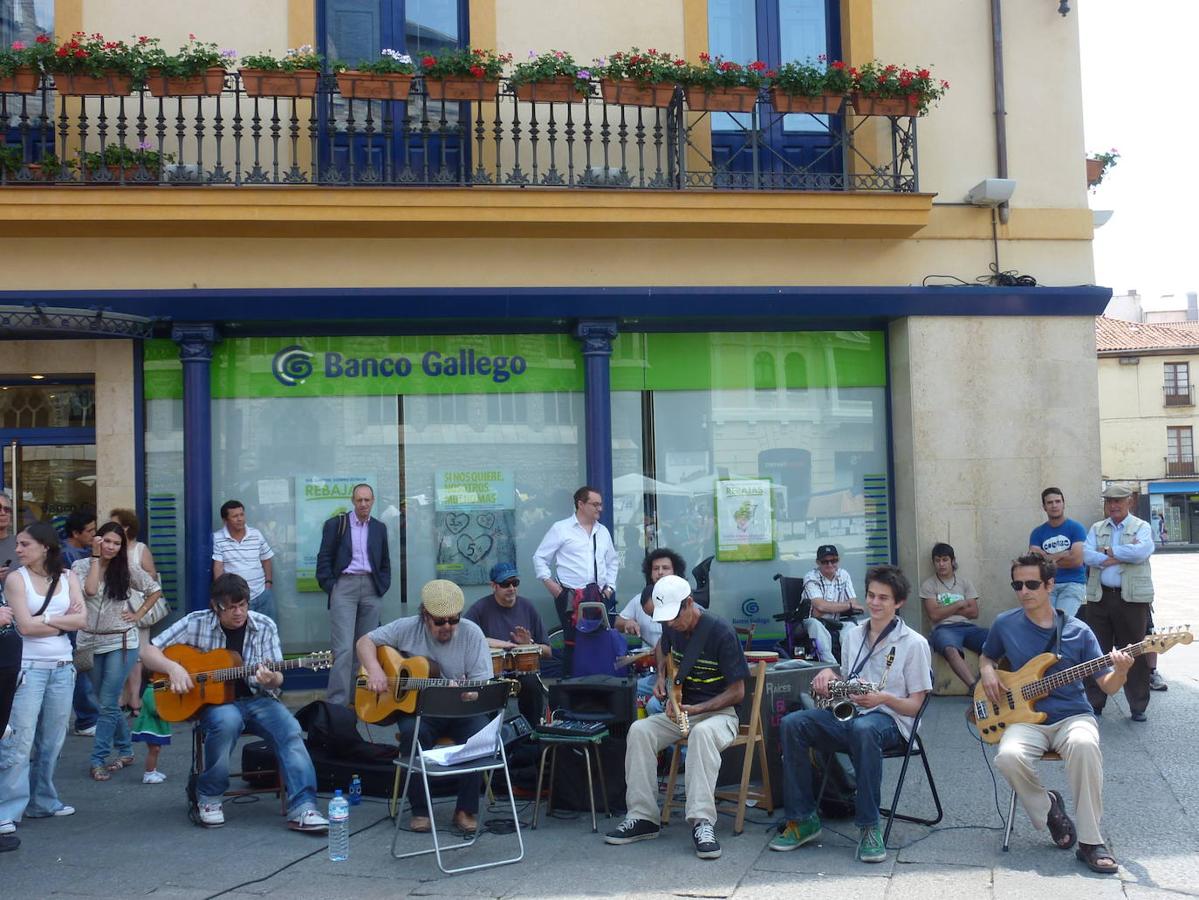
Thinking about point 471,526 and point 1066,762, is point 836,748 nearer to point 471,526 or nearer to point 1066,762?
point 1066,762

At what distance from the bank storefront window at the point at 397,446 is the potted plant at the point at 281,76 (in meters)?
2.13

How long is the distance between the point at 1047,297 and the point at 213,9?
776 centimetres

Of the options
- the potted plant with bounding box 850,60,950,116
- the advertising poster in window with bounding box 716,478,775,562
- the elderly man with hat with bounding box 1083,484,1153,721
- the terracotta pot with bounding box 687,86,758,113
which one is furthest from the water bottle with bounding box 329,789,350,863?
the potted plant with bounding box 850,60,950,116

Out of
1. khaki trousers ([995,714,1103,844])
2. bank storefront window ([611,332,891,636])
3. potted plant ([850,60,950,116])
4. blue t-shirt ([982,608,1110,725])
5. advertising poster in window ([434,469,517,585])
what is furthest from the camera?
bank storefront window ([611,332,891,636])

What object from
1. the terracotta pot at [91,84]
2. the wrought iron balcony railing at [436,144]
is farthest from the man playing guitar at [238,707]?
the terracotta pot at [91,84]

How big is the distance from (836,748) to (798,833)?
0.48 metres

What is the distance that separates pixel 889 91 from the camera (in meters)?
10.5

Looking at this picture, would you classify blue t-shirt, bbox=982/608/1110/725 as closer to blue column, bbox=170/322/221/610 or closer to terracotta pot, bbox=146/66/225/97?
blue column, bbox=170/322/221/610

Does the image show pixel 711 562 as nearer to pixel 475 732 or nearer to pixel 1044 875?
pixel 475 732

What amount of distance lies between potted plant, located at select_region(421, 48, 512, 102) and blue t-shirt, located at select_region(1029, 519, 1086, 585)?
19.7 feet

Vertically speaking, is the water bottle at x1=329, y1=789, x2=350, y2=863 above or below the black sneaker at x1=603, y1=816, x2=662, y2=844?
above

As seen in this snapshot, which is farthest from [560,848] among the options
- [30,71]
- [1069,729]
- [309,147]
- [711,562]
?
[30,71]

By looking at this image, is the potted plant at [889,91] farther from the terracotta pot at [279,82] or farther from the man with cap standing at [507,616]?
the man with cap standing at [507,616]

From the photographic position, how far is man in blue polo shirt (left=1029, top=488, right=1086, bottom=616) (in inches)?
393
